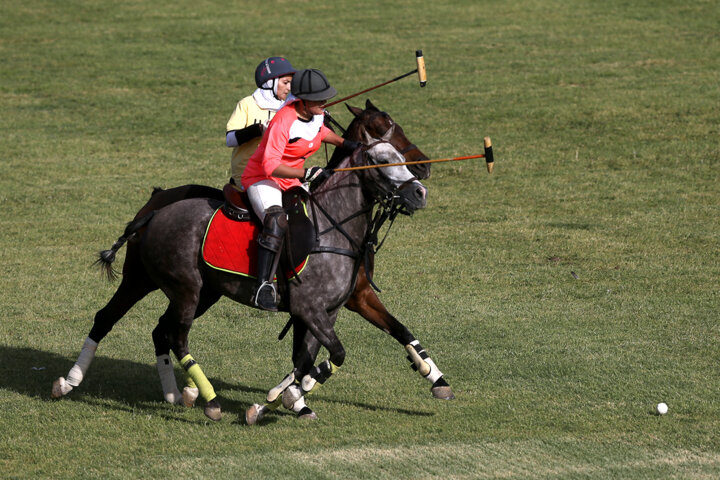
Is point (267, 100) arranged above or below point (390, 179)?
above

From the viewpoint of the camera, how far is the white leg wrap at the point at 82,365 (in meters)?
9.39

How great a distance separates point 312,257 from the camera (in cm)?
844

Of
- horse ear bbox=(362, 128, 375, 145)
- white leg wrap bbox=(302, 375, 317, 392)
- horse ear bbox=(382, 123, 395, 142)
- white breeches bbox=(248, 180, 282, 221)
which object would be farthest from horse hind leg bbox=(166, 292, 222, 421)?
horse ear bbox=(382, 123, 395, 142)

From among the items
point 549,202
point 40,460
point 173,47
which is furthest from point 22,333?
point 173,47

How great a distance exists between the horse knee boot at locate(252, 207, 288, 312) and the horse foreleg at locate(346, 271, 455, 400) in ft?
3.36

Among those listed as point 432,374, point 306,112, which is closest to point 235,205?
point 306,112

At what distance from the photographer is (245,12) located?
3048cm

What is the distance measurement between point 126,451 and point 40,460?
65cm

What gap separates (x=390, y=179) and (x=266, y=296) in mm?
1410

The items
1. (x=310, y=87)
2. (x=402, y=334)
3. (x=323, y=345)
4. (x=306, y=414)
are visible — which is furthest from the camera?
(x=402, y=334)

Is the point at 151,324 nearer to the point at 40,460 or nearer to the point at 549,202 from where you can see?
the point at 40,460

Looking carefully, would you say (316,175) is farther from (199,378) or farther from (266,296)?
(199,378)

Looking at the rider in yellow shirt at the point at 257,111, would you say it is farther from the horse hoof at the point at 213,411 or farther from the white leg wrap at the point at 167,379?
the horse hoof at the point at 213,411

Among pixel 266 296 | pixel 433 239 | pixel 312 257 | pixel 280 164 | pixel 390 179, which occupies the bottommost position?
pixel 433 239
